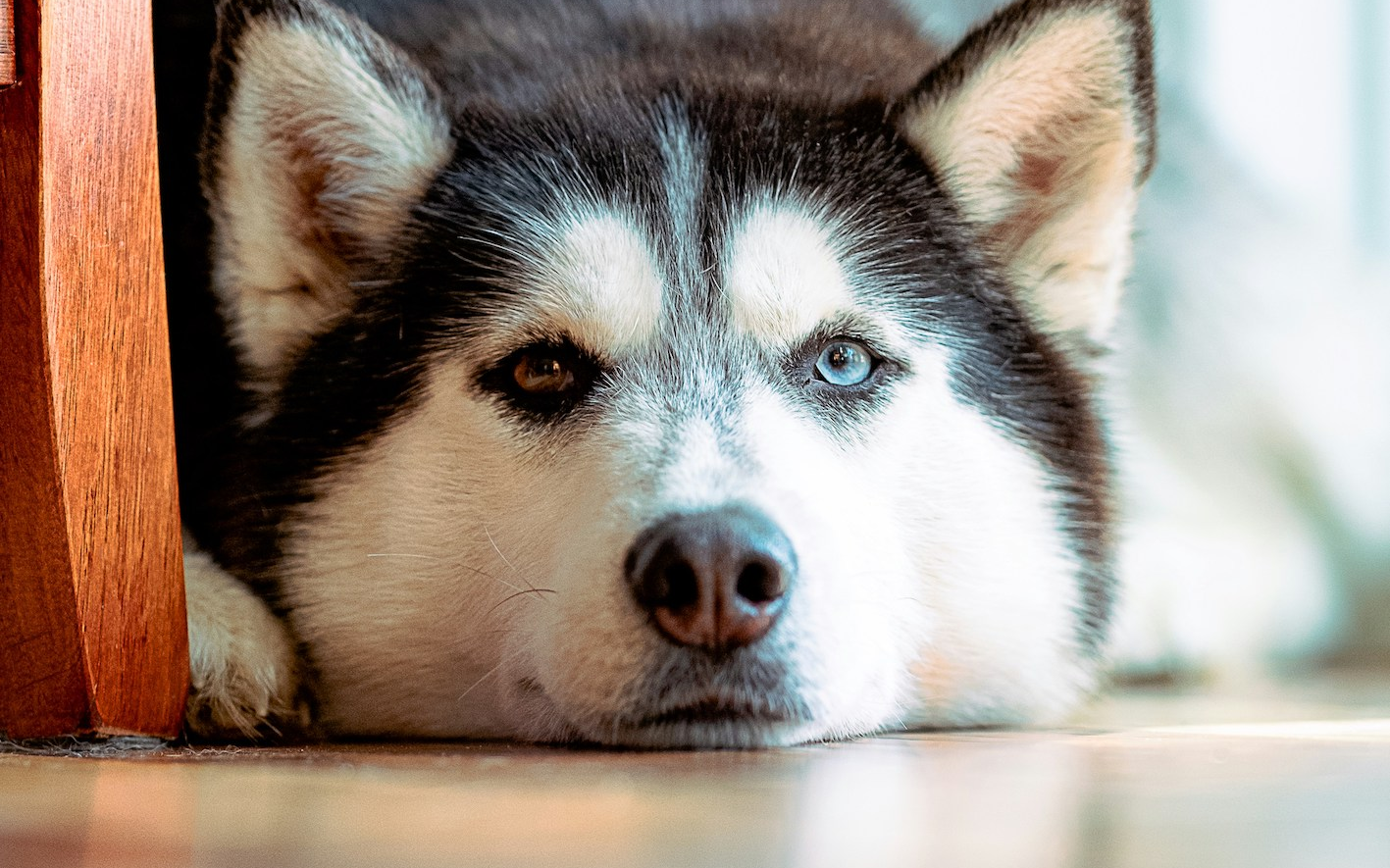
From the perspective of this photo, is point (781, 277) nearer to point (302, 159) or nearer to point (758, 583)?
point (758, 583)

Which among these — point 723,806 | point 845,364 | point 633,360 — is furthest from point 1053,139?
point 723,806

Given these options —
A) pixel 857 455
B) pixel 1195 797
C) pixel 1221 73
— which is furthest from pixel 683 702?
pixel 1221 73

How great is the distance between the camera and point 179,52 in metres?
1.74

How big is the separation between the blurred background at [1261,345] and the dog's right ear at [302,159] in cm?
105

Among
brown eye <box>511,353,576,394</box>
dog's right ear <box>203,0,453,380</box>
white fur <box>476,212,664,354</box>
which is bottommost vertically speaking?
brown eye <box>511,353,576,394</box>

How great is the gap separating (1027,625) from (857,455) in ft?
1.30

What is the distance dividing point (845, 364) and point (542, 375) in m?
0.37

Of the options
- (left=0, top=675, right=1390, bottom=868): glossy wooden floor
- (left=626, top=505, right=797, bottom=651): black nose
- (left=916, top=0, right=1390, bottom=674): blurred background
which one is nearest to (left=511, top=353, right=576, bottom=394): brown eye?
(left=626, top=505, right=797, bottom=651): black nose

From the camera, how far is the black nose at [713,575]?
1.27 meters

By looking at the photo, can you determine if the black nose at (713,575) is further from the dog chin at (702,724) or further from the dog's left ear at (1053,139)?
the dog's left ear at (1053,139)

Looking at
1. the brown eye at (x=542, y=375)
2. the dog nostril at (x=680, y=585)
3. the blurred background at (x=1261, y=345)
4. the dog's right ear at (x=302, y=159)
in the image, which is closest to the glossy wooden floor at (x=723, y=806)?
the dog nostril at (x=680, y=585)

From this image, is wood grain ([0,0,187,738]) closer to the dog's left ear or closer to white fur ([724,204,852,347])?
white fur ([724,204,852,347])

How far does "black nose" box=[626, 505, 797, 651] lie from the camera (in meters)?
1.27

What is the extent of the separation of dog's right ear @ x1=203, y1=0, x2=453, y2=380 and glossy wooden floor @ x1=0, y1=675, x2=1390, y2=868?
615 mm
